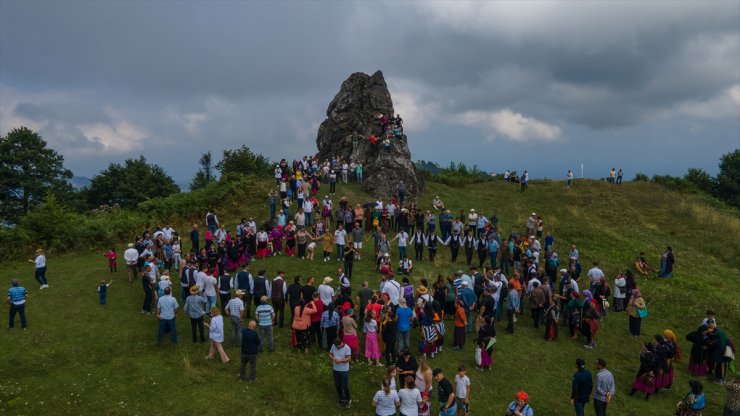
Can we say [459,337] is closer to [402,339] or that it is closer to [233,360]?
[402,339]

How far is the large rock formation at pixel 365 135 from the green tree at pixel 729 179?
142 feet

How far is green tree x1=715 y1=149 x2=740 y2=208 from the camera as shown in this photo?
53.8 m

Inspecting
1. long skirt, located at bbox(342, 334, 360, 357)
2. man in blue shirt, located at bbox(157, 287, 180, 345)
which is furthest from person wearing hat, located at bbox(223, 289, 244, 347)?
long skirt, located at bbox(342, 334, 360, 357)

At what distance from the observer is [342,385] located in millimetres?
11117

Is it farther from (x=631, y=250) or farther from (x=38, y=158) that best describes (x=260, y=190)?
(x=38, y=158)

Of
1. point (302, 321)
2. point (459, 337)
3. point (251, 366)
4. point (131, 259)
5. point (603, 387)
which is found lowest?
point (603, 387)

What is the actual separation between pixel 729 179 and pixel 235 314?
65.6m

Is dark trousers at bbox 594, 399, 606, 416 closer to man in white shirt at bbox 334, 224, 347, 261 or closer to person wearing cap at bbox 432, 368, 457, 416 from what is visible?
person wearing cap at bbox 432, 368, 457, 416

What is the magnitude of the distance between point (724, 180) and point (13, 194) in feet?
272

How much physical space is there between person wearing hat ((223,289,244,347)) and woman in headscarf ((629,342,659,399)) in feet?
39.9

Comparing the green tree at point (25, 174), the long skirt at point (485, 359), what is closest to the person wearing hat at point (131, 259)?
the long skirt at point (485, 359)

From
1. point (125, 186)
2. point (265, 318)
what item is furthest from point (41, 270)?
point (125, 186)

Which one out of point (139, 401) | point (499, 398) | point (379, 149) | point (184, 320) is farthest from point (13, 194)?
point (499, 398)


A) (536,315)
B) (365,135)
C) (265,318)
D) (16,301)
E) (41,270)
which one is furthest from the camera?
(365,135)
